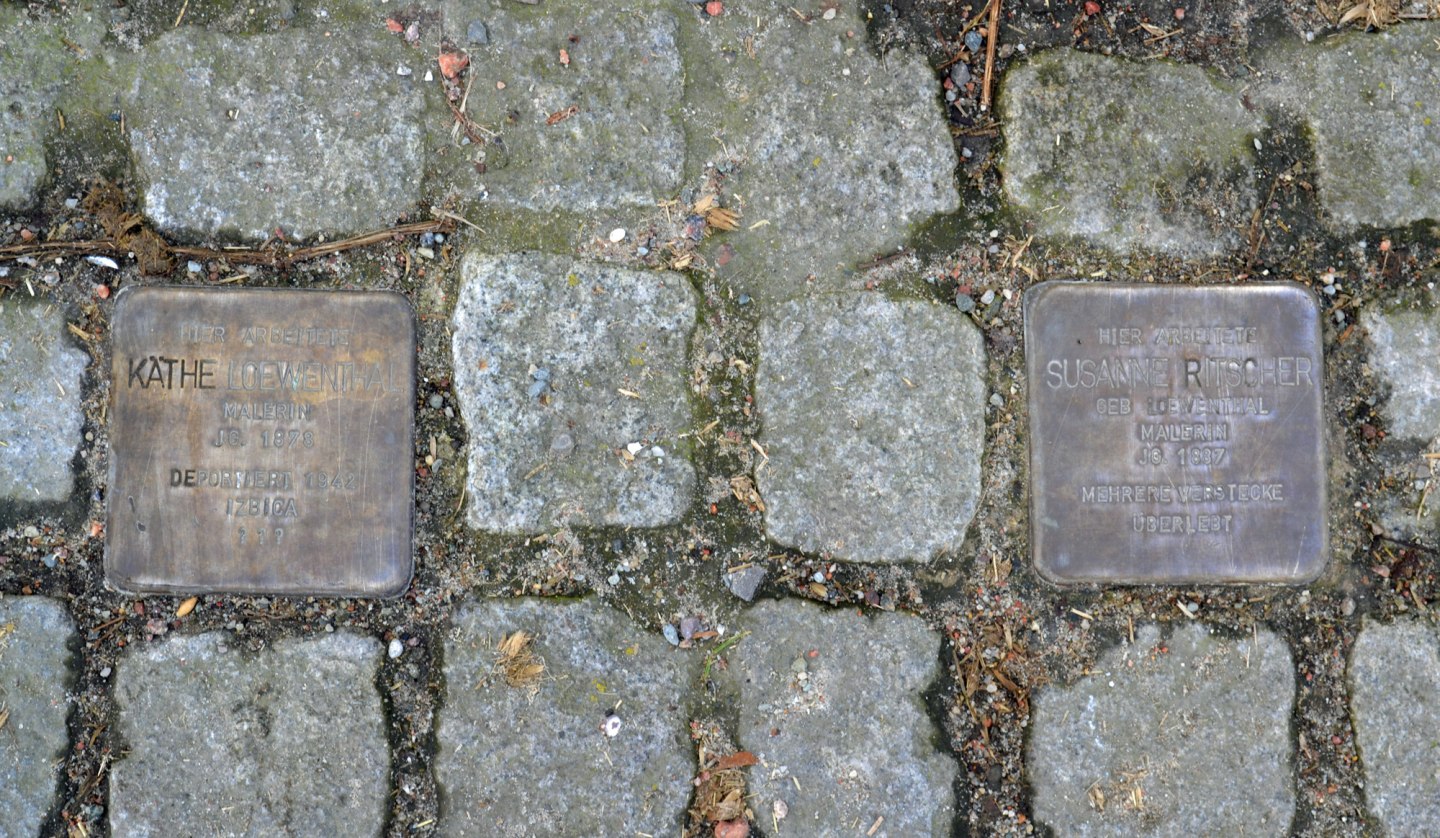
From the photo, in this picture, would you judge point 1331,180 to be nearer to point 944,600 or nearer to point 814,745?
point 944,600

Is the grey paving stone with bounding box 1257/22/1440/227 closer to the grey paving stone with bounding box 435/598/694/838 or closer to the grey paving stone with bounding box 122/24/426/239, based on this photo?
the grey paving stone with bounding box 435/598/694/838

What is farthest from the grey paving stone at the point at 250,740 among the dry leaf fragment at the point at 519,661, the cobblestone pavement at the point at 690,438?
the dry leaf fragment at the point at 519,661

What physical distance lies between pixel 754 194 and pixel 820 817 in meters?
1.56

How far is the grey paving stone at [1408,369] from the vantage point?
227cm

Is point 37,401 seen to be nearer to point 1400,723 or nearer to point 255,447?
point 255,447

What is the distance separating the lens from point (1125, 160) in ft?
7.48

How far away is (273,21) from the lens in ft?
7.38

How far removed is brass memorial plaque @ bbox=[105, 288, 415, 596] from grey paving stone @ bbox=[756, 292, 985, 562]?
0.93 metres

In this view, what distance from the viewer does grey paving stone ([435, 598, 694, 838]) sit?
2.18 metres

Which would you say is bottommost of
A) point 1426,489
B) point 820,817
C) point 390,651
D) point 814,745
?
point 820,817

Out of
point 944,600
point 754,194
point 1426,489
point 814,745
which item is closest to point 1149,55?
point 754,194

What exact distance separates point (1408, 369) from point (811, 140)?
1628mm

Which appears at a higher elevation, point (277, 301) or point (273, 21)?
point (273, 21)

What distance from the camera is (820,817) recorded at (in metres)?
2.20
